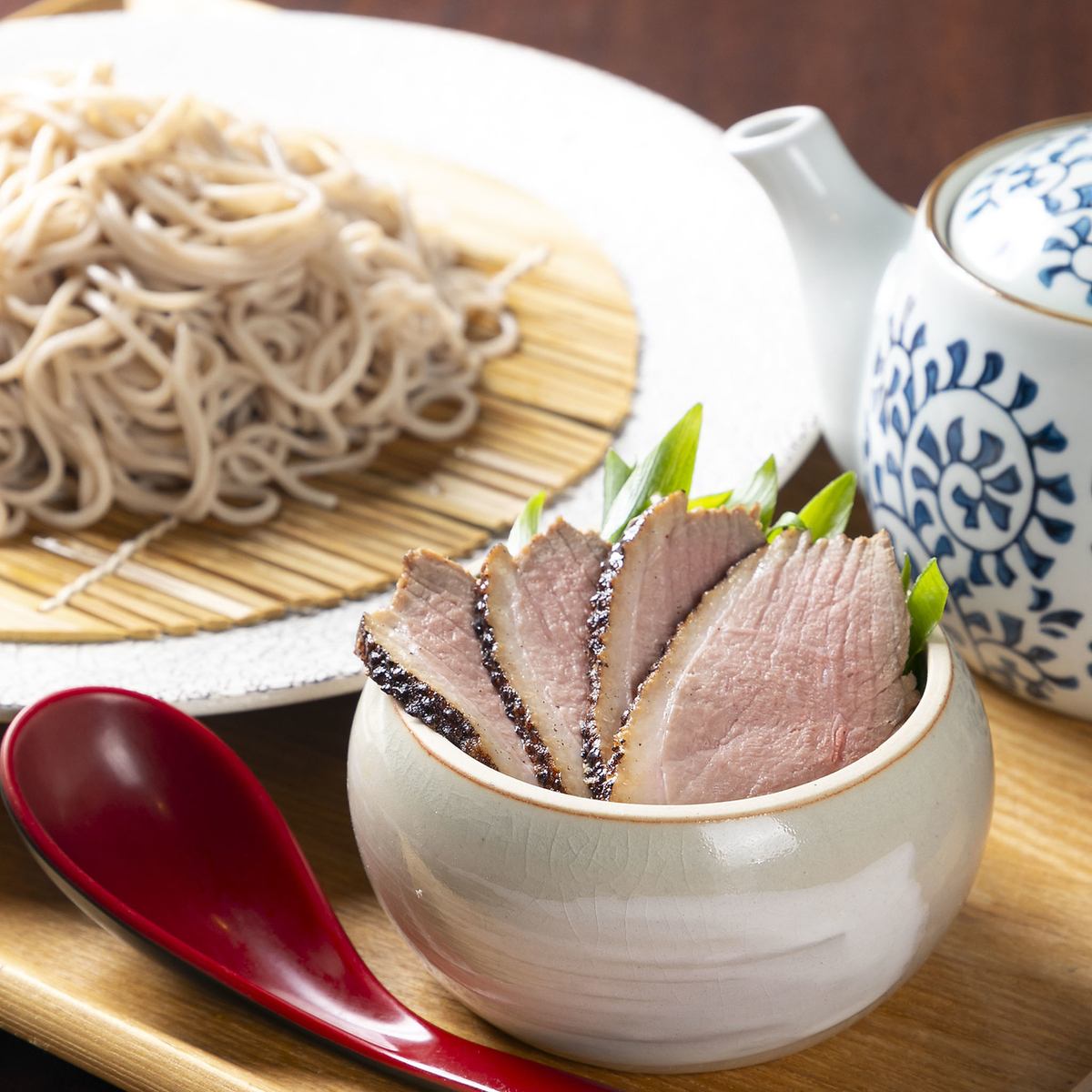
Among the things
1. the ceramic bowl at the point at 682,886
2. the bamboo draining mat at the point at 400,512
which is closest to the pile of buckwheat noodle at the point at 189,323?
the bamboo draining mat at the point at 400,512

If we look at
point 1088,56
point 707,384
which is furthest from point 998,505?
point 1088,56

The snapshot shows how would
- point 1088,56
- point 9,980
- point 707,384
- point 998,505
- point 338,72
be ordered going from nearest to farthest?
point 9,980
point 998,505
point 707,384
point 338,72
point 1088,56

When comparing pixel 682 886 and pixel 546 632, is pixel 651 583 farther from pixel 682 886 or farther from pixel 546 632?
pixel 682 886

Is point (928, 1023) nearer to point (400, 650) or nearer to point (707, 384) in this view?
point (400, 650)

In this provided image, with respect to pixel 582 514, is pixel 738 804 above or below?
above

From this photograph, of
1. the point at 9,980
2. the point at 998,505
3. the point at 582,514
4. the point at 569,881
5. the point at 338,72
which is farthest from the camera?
the point at 338,72

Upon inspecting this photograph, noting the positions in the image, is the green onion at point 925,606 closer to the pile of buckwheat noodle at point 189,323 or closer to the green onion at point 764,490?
the green onion at point 764,490
